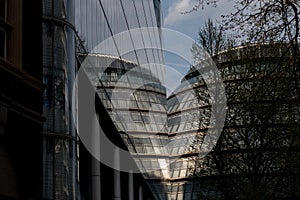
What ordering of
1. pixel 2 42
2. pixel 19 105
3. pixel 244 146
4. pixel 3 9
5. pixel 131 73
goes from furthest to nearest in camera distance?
Result: 1. pixel 131 73
2. pixel 244 146
3. pixel 3 9
4. pixel 2 42
5. pixel 19 105

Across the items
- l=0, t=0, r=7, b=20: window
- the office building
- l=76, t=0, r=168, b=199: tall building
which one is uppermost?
l=76, t=0, r=168, b=199: tall building

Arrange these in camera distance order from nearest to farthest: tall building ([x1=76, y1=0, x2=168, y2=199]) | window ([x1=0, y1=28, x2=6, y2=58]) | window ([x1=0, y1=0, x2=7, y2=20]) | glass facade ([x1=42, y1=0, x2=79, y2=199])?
window ([x1=0, y1=28, x2=6, y2=58]), window ([x1=0, y1=0, x2=7, y2=20]), glass facade ([x1=42, y1=0, x2=79, y2=199]), tall building ([x1=76, y1=0, x2=168, y2=199])

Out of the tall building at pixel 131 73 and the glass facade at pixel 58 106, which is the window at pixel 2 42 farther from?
the tall building at pixel 131 73

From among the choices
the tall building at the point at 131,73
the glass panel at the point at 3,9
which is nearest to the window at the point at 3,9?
the glass panel at the point at 3,9

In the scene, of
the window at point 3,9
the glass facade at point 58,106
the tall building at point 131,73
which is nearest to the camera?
the window at point 3,9

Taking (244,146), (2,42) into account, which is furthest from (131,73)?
(2,42)

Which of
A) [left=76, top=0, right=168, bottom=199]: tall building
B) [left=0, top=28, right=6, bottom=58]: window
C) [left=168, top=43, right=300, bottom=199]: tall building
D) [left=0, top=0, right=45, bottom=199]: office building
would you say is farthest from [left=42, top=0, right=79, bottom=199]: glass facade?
[left=168, top=43, right=300, bottom=199]: tall building

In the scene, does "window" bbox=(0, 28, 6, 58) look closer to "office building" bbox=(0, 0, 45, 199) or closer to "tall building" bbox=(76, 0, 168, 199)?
"office building" bbox=(0, 0, 45, 199)

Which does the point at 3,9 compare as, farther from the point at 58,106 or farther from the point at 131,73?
the point at 131,73

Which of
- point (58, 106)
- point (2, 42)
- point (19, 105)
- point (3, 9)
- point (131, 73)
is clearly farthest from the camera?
point (131, 73)

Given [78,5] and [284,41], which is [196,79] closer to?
[78,5]

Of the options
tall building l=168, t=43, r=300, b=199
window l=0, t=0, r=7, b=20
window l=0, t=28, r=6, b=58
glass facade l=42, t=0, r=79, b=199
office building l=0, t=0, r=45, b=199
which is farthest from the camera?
tall building l=168, t=43, r=300, b=199

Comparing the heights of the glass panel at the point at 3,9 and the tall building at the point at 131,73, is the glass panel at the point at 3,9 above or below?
below

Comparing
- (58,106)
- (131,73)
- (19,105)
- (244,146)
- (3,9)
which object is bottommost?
(19,105)
